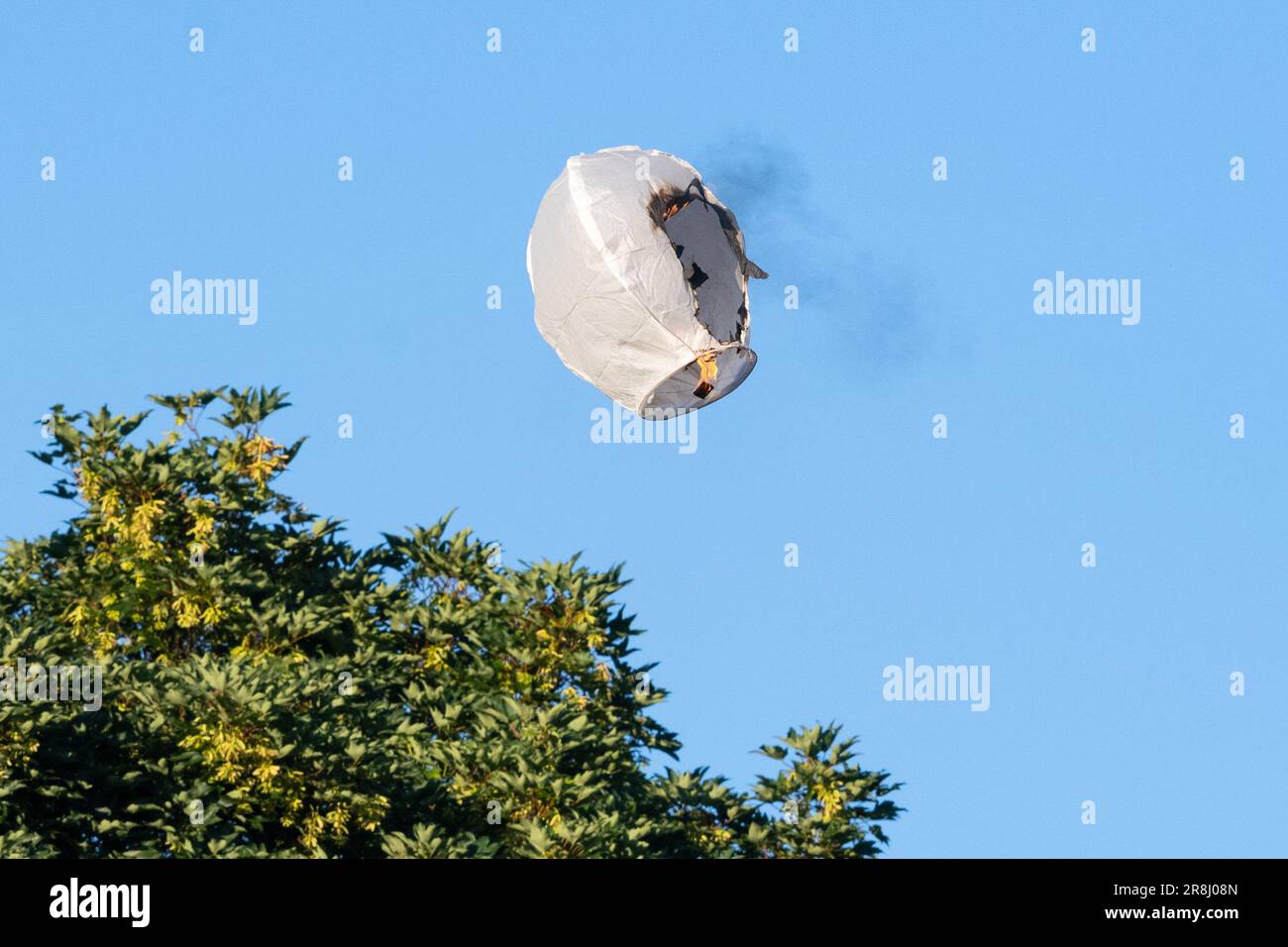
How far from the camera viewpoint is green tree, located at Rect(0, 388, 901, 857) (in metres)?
27.9

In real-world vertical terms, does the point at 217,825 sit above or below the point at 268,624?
below

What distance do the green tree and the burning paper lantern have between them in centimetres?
936

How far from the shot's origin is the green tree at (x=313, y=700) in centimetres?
2791

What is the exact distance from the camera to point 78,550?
113 feet

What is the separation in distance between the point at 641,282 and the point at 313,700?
11433 millimetres

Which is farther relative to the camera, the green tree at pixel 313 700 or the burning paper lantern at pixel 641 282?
the green tree at pixel 313 700

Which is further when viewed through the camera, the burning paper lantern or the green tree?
the green tree

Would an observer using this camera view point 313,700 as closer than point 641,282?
No

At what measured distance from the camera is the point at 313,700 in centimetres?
2908

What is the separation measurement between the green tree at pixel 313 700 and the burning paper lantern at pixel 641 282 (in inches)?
369
